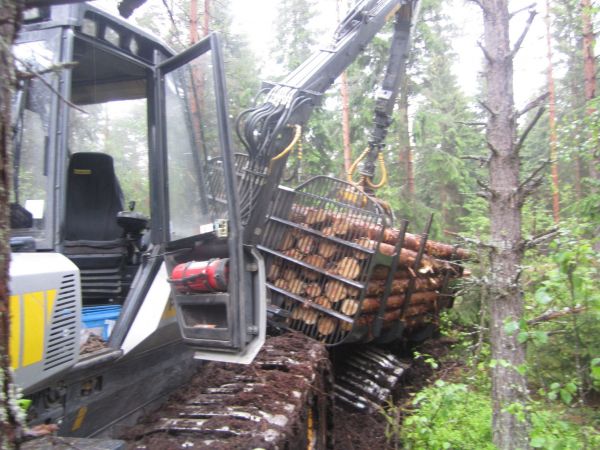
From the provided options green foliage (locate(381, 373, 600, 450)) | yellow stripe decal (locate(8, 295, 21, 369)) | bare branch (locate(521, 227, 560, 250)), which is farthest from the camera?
green foliage (locate(381, 373, 600, 450))

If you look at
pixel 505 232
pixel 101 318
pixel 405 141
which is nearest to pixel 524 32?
pixel 505 232

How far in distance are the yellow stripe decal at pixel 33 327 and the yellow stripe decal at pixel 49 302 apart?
0.09ft

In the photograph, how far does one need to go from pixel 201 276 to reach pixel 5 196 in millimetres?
1770

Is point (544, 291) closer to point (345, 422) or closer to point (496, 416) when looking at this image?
point (496, 416)

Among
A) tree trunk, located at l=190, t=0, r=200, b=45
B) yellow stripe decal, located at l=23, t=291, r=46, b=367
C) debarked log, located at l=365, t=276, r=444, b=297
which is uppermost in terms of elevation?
tree trunk, located at l=190, t=0, r=200, b=45

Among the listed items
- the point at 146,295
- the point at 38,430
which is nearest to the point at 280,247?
the point at 146,295

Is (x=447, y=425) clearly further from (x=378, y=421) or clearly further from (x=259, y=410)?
(x=259, y=410)

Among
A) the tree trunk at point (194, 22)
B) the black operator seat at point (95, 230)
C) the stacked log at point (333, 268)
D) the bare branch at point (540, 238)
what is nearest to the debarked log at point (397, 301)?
the stacked log at point (333, 268)

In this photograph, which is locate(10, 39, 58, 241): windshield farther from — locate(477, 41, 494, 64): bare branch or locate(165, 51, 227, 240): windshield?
locate(477, 41, 494, 64): bare branch

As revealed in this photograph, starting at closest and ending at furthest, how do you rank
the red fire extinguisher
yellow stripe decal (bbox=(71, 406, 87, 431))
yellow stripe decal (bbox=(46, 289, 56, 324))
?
yellow stripe decal (bbox=(46, 289, 56, 324)), yellow stripe decal (bbox=(71, 406, 87, 431)), the red fire extinguisher

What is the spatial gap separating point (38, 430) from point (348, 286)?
13.3ft

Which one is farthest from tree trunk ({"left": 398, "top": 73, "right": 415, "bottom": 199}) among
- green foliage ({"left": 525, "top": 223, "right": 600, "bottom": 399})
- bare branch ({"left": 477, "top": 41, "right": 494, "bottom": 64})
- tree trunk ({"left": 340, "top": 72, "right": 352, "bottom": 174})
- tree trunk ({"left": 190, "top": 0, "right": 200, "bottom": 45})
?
bare branch ({"left": 477, "top": 41, "right": 494, "bottom": 64})

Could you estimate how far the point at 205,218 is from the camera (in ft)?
11.6

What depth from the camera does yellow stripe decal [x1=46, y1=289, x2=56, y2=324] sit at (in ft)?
7.95
